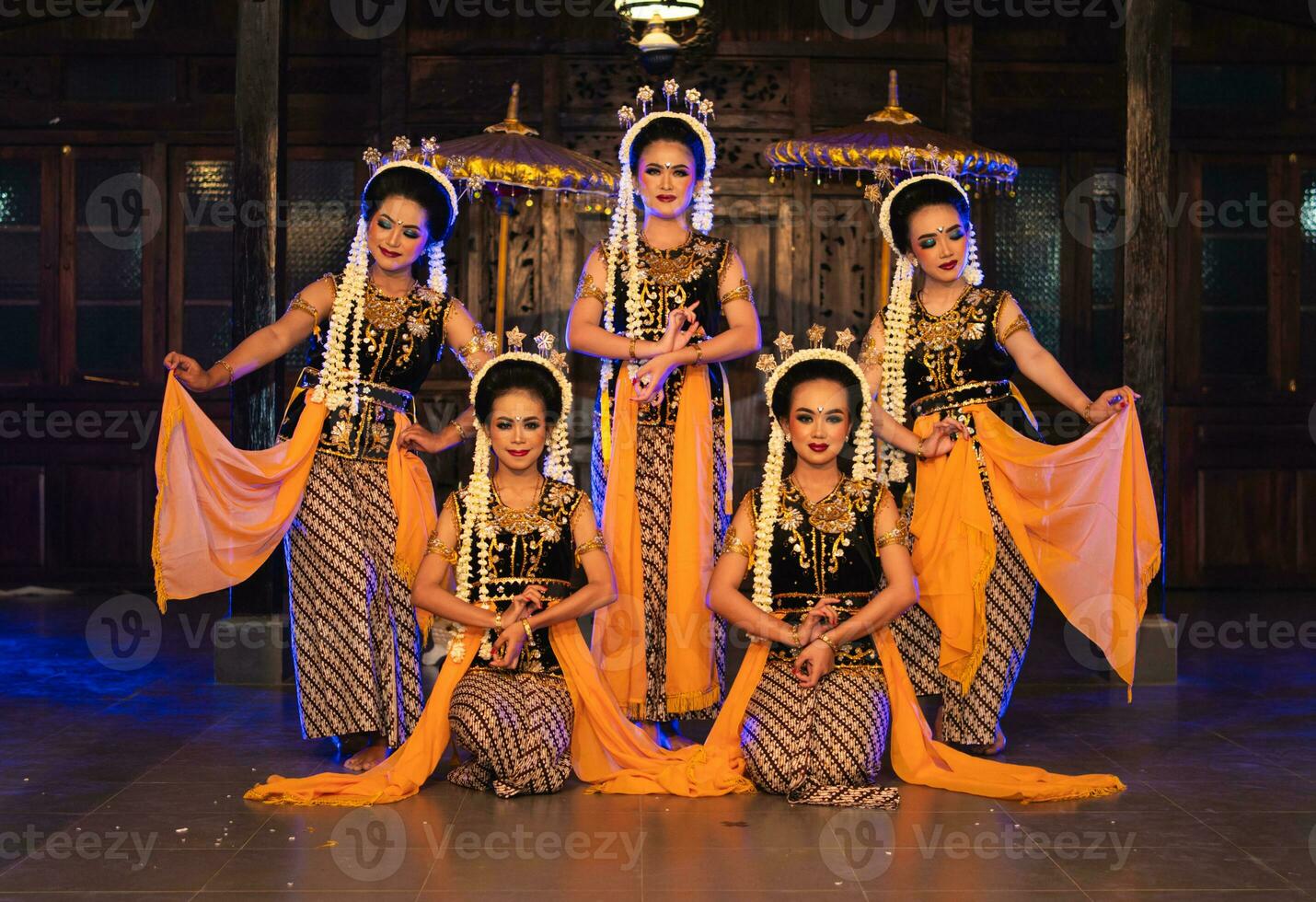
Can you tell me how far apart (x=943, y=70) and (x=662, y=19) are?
1.92 meters

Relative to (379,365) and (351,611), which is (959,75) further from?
(351,611)

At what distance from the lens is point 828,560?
13.5 ft

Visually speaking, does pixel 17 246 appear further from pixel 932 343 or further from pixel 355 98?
pixel 932 343

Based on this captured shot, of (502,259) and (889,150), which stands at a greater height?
(889,150)

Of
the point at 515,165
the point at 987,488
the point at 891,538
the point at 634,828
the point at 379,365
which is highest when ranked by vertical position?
the point at 515,165

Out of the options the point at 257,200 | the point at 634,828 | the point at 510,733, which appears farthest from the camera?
the point at 257,200

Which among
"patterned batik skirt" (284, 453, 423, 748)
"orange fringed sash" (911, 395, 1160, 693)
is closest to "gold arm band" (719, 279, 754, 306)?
"orange fringed sash" (911, 395, 1160, 693)

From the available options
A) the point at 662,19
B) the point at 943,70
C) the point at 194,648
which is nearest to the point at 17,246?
the point at 194,648

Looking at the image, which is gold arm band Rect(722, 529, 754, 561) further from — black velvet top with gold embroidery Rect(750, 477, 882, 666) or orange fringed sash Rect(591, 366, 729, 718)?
orange fringed sash Rect(591, 366, 729, 718)

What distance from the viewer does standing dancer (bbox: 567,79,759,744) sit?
439 cm

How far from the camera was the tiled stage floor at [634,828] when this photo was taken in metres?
3.18

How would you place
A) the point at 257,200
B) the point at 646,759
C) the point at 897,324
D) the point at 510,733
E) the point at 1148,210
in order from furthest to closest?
1. the point at 1148,210
2. the point at 257,200
3. the point at 897,324
4. the point at 646,759
5. the point at 510,733

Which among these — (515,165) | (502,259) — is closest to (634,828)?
(515,165)

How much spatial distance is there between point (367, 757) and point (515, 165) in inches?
115
